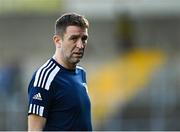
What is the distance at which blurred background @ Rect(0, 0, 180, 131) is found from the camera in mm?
15227

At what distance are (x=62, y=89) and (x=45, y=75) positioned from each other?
168 millimetres

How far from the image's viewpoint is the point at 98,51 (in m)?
22.2

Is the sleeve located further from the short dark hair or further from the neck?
the short dark hair

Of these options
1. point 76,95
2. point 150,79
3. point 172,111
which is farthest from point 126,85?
point 76,95

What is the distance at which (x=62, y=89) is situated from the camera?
6.15 metres

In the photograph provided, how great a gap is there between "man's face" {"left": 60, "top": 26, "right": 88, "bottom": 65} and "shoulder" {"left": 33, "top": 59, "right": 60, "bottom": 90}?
12cm

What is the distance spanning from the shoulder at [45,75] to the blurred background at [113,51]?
27.6 ft

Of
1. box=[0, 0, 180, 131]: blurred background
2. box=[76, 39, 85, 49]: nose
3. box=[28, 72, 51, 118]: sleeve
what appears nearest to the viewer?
box=[28, 72, 51, 118]: sleeve

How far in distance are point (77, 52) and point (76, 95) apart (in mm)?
311

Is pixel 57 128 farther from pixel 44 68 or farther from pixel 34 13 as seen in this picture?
pixel 34 13

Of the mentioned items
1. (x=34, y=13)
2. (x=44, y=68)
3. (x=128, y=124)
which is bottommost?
(x=128, y=124)

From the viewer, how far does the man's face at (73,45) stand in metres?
6.20

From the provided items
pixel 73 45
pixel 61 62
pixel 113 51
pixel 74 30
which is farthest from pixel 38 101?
pixel 113 51

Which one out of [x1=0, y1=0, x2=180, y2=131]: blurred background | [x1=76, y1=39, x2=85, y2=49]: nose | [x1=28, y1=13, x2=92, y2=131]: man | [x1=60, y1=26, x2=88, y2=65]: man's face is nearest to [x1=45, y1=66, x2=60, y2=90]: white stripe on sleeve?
[x1=28, y1=13, x2=92, y2=131]: man
